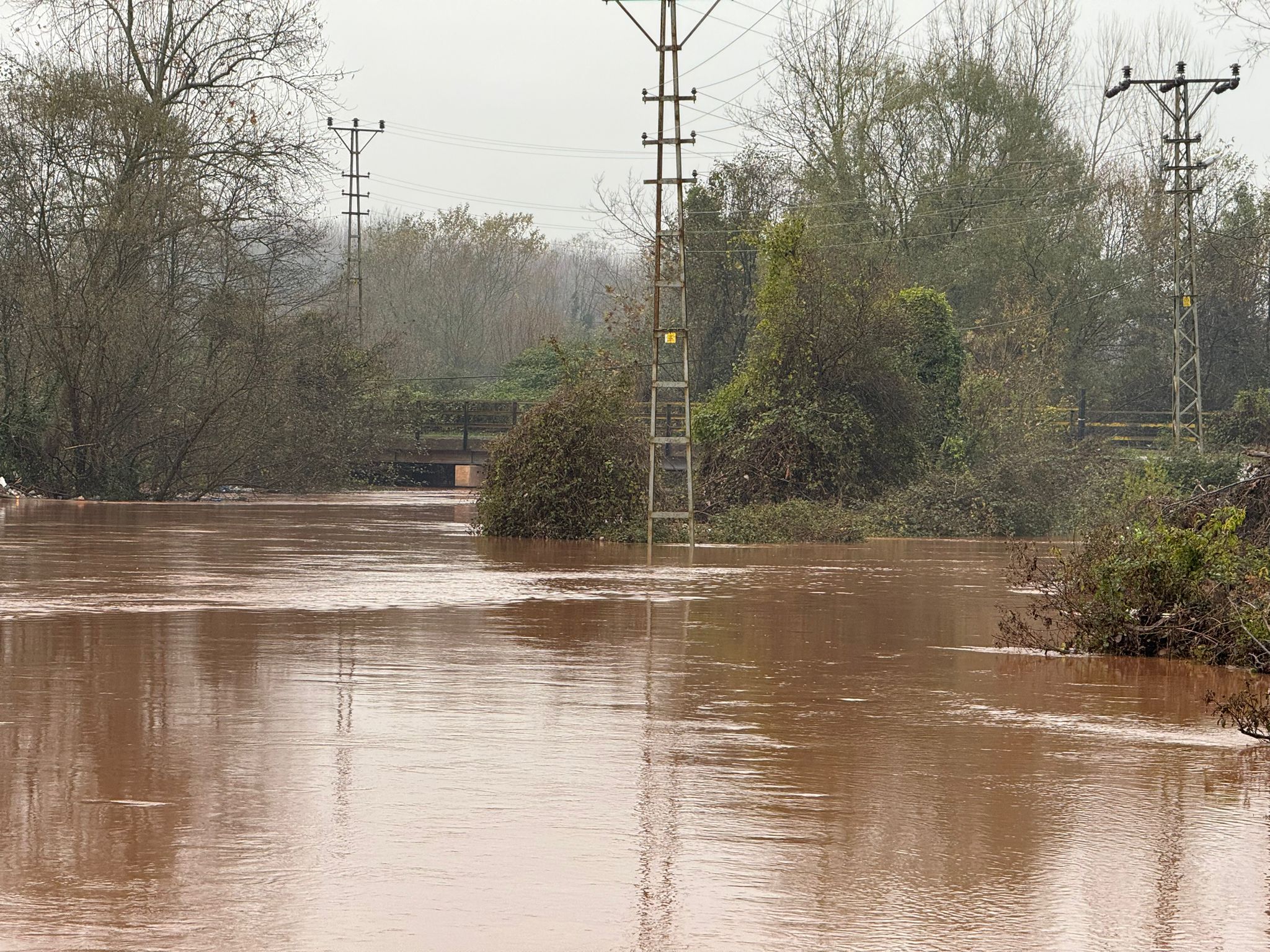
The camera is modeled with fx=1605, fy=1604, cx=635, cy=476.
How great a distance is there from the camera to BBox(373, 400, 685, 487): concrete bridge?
51938 millimetres

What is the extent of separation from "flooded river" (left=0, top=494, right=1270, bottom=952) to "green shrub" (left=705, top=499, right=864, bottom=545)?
11680mm

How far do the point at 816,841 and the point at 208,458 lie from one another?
34.7 metres

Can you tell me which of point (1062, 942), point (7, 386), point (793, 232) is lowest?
point (1062, 942)

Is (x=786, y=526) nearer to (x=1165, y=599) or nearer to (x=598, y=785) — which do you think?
(x=1165, y=599)

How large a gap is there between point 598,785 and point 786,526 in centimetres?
2014

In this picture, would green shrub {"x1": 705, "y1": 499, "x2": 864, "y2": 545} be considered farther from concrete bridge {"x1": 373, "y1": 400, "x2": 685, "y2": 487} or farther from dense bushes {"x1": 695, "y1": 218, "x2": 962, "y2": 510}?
concrete bridge {"x1": 373, "y1": 400, "x2": 685, "y2": 487}

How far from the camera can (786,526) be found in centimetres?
2772

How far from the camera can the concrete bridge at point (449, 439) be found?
170ft

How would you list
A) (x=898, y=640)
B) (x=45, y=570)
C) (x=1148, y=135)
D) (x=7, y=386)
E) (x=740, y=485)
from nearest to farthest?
(x=898, y=640) < (x=45, y=570) < (x=740, y=485) < (x=7, y=386) < (x=1148, y=135)

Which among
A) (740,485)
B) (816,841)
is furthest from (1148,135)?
(816,841)

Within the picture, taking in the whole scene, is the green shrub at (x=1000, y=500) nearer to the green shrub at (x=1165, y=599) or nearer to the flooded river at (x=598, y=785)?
the flooded river at (x=598, y=785)

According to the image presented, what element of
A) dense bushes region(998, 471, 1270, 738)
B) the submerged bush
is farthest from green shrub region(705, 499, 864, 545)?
dense bushes region(998, 471, 1270, 738)

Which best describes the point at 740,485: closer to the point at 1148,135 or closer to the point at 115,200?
the point at 115,200

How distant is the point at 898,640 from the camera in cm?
1380
